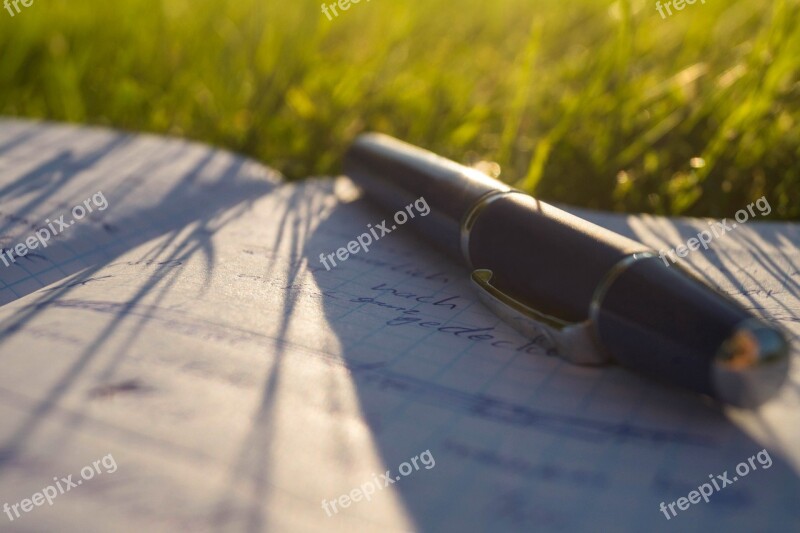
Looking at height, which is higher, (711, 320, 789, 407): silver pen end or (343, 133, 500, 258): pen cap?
(343, 133, 500, 258): pen cap

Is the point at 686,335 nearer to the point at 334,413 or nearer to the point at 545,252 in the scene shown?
the point at 545,252

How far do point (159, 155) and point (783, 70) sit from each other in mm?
1274

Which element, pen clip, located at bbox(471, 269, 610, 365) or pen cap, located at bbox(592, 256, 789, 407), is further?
pen clip, located at bbox(471, 269, 610, 365)

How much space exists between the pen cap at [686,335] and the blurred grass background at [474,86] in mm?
723

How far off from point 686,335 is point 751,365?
68mm

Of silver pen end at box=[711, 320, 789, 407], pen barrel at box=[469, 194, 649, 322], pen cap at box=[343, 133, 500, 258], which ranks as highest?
pen cap at box=[343, 133, 500, 258]

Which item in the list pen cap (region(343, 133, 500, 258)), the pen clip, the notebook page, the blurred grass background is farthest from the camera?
the blurred grass background

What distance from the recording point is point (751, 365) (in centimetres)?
69

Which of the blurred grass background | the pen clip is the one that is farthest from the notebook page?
the blurred grass background

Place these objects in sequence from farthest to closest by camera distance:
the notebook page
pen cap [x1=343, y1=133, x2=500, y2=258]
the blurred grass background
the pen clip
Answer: the blurred grass background < pen cap [x1=343, y1=133, x2=500, y2=258] < the pen clip < the notebook page

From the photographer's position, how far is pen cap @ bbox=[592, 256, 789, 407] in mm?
695

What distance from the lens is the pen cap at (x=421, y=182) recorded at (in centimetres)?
111

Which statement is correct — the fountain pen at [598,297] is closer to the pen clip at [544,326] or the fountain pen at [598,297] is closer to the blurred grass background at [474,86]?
the pen clip at [544,326]

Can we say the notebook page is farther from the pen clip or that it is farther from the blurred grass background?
the blurred grass background
